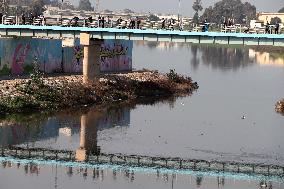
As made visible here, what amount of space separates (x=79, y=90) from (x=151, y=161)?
28260 millimetres

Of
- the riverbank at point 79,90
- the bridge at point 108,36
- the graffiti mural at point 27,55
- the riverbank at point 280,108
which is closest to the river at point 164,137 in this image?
the riverbank at point 280,108

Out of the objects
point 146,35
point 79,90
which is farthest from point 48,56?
point 146,35

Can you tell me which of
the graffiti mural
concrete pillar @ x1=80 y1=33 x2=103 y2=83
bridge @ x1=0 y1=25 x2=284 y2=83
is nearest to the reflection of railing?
bridge @ x1=0 y1=25 x2=284 y2=83

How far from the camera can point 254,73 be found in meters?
136

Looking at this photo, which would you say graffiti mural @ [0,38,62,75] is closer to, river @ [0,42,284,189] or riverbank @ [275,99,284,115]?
river @ [0,42,284,189]

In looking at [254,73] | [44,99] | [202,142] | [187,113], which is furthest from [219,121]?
[254,73]

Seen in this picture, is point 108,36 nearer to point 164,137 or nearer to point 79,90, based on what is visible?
point 79,90

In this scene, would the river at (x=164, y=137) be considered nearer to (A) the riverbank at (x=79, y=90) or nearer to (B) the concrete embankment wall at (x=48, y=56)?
(A) the riverbank at (x=79, y=90)

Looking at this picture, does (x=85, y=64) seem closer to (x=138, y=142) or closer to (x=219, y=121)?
(x=219, y=121)

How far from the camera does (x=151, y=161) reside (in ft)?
173

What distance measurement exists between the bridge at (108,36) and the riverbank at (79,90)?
2.39m

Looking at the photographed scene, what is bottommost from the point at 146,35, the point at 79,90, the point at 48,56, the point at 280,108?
the point at 280,108

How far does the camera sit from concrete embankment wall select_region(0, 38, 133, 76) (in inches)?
3248

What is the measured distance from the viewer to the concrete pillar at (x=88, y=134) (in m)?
55.7
